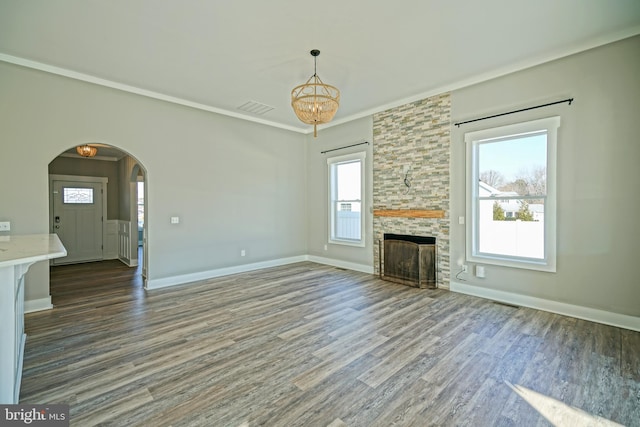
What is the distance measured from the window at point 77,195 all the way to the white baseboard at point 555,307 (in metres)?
8.50

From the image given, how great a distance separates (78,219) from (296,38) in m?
7.17

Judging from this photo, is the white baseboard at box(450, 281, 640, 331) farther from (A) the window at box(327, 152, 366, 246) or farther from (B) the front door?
(B) the front door

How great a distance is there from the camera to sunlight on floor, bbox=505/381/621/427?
6.07 feet

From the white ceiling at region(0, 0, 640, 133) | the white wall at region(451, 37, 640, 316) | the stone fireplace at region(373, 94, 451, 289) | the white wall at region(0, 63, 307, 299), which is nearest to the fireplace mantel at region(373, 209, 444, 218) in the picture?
the stone fireplace at region(373, 94, 451, 289)

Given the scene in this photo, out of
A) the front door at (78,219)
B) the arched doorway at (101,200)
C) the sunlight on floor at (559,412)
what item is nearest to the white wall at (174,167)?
the arched doorway at (101,200)

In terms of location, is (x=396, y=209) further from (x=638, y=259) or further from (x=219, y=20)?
(x=219, y=20)

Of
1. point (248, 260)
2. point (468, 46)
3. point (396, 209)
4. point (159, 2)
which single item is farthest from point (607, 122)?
point (248, 260)

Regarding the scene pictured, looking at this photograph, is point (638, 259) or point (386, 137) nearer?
point (638, 259)

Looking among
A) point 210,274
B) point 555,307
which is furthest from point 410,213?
point 210,274

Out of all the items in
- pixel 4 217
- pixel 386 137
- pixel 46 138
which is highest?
pixel 386 137

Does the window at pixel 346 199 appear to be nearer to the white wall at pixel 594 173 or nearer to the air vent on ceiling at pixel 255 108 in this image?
the air vent on ceiling at pixel 255 108

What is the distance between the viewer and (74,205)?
23.2 ft

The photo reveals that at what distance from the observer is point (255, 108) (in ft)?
17.9

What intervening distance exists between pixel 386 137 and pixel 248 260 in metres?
3.69
